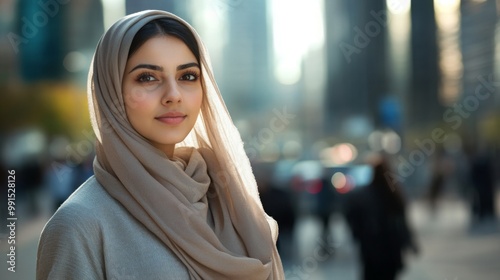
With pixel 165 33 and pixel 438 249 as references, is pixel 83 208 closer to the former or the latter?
pixel 165 33

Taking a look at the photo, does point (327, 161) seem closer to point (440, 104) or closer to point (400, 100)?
point (400, 100)

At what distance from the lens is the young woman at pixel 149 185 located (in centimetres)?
Result: 138

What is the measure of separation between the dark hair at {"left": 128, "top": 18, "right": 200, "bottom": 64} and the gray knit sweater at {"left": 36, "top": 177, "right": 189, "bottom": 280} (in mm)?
286

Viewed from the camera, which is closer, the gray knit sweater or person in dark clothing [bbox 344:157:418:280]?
the gray knit sweater

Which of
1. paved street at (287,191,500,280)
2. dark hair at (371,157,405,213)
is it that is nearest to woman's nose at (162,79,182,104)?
dark hair at (371,157,405,213)

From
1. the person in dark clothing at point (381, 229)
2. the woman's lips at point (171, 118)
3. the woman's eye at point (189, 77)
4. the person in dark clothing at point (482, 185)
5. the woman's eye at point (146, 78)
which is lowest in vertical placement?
the person in dark clothing at point (482, 185)

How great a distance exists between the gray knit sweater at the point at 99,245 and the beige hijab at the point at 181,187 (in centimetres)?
2

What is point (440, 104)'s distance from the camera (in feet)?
28.4

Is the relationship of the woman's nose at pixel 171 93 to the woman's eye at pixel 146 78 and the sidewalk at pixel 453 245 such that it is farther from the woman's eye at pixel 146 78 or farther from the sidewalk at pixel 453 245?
A: the sidewalk at pixel 453 245

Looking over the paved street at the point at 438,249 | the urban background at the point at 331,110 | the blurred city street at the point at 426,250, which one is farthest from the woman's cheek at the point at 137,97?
the paved street at the point at 438,249

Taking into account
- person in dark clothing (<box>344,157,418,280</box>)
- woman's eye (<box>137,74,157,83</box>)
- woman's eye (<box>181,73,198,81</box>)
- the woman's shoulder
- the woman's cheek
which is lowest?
person in dark clothing (<box>344,157,418,280</box>)

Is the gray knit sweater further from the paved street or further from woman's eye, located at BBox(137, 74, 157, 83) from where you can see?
the paved street

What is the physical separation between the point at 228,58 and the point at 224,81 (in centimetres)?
27

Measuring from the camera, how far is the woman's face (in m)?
1.45
